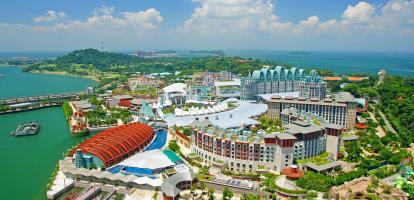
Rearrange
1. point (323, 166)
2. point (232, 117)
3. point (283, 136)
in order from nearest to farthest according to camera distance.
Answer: point (323, 166)
point (283, 136)
point (232, 117)

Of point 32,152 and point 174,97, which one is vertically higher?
point 174,97

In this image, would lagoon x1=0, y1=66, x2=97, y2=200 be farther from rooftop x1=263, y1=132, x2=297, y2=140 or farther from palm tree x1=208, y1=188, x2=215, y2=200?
rooftop x1=263, y1=132, x2=297, y2=140

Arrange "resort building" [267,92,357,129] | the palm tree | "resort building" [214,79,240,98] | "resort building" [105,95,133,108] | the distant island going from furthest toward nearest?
the distant island < "resort building" [214,79,240,98] < "resort building" [105,95,133,108] < "resort building" [267,92,357,129] < the palm tree

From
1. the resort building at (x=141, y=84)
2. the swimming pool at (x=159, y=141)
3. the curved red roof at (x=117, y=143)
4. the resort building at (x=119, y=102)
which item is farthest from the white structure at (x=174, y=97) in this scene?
the curved red roof at (x=117, y=143)

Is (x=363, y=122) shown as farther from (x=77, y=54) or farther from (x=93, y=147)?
(x=77, y=54)

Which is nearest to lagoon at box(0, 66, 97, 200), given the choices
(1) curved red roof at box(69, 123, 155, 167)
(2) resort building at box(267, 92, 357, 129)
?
(1) curved red roof at box(69, 123, 155, 167)

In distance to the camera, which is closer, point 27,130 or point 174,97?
point 27,130

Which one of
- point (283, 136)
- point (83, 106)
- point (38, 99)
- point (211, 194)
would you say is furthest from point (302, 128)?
point (38, 99)

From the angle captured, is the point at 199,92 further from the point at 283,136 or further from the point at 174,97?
the point at 283,136
